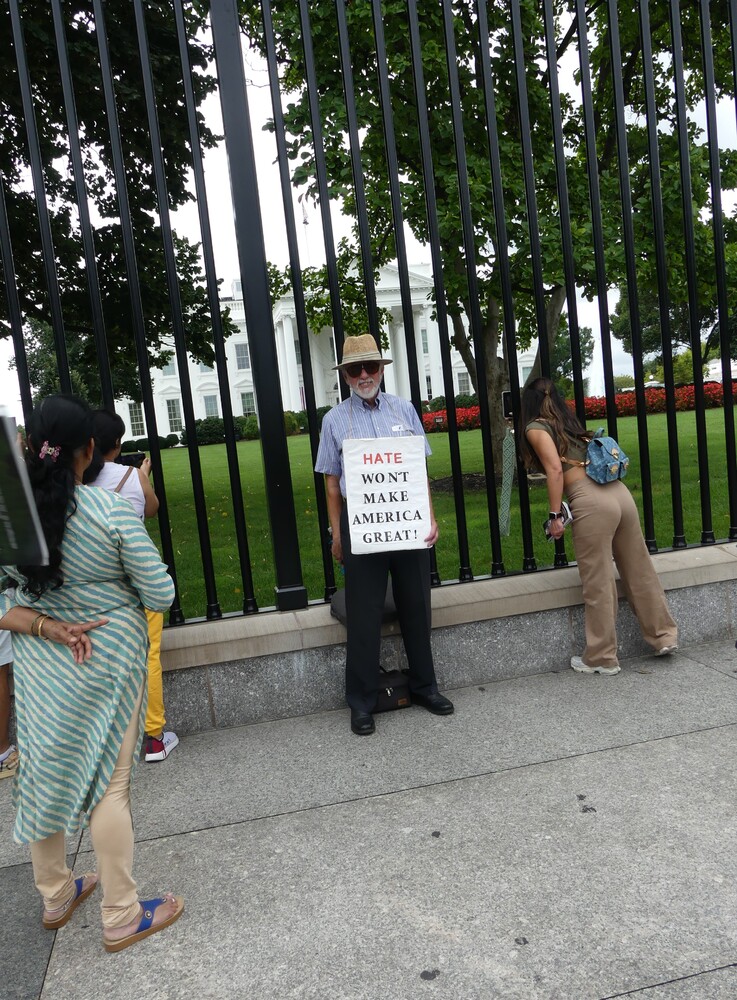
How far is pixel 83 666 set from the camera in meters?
2.60

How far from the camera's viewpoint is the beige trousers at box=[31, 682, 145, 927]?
8.50 feet

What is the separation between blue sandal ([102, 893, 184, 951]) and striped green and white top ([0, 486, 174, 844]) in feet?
1.24

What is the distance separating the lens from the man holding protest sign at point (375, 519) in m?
4.21

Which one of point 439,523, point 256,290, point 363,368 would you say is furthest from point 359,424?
point 439,523

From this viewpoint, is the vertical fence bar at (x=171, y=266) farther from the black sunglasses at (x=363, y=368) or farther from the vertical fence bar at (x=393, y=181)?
the vertical fence bar at (x=393, y=181)

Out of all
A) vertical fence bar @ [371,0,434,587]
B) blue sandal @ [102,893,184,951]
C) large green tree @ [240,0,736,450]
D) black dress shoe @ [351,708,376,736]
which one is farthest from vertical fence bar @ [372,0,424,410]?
large green tree @ [240,0,736,450]

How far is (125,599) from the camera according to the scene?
8.73 feet

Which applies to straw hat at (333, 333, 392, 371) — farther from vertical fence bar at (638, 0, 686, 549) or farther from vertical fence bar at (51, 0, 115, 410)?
vertical fence bar at (638, 0, 686, 549)

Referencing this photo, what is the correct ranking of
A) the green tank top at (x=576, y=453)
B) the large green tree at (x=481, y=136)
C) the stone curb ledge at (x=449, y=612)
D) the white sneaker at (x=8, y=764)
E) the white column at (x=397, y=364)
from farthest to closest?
the white column at (x=397, y=364)
the large green tree at (x=481, y=136)
the green tank top at (x=576, y=453)
the stone curb ledge at (x=449, y=612)
the white sneaker at (x=8, y=764)

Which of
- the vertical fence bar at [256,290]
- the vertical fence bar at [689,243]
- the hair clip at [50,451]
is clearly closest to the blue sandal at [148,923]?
the hair clip at [50,451]

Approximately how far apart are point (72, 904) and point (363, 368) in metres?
2.74

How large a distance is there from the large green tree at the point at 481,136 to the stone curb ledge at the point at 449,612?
13.5 ft

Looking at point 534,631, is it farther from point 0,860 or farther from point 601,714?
point 0,860

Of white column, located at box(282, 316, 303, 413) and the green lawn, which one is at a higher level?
white column, located at box(282, 316, 303, 413)
